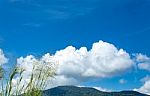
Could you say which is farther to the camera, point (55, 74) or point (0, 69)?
point (55, 74)

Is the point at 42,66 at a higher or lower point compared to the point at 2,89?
higher

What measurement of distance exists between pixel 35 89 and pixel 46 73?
98 centimetres

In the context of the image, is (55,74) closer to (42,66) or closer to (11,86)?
(42,66)

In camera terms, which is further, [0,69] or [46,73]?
[46,73]

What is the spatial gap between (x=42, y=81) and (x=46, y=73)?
0.43m

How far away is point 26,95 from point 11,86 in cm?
78

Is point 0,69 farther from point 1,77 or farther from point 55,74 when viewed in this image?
point 55,74

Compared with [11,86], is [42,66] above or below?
above

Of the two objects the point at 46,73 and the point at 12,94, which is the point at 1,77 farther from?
the point at 46,73

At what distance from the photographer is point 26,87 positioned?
56.2 ft

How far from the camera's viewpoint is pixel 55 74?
56.5 ft

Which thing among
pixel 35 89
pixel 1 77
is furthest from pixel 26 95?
pixel 1 77

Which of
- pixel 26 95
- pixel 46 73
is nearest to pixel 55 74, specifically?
pixel 46 73

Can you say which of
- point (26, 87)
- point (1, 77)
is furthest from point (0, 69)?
point (26, 87)
